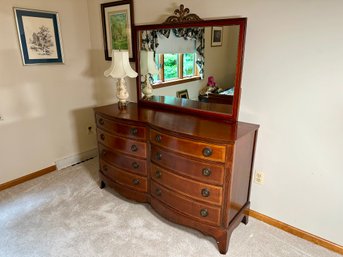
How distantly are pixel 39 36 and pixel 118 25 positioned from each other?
0.88m

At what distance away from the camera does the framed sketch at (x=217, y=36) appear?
1910 millimetres

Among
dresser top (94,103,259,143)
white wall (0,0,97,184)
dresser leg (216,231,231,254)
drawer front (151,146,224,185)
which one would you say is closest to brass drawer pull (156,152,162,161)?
drawer front (151,146,224,185)

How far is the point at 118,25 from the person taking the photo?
2.72 m

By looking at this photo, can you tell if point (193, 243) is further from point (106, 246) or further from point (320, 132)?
point (320, 132)

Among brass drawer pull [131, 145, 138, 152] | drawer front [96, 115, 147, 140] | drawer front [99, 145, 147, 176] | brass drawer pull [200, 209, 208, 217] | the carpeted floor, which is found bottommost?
the carpeted floor

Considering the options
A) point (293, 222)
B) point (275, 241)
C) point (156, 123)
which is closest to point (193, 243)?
point (275, 241)

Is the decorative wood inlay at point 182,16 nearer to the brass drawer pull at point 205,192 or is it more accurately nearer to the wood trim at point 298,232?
the brass drawer pull at point 205,192

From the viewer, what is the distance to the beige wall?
5.32ft

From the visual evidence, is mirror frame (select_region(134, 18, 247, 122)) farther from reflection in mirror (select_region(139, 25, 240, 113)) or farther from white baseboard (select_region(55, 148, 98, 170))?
white baseboard (select_region(55, 148, 98, 170))

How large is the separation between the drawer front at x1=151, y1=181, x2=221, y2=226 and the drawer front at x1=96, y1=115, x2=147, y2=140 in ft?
1.46

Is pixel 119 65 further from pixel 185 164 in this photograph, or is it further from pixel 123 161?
pixel 185 164

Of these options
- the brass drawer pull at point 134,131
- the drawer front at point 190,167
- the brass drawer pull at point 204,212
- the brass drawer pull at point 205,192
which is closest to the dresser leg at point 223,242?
the brass drawer pull at point 204,212

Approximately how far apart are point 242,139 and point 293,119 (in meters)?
0.46

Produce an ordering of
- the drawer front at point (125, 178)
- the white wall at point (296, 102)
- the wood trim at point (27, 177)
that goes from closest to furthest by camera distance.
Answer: the white wall at point (296, 102) → the drawer front at point (125, 178) → the wood trim at point (27, 177)
